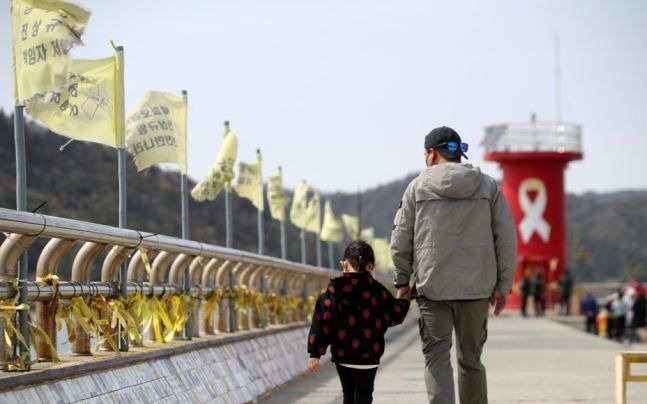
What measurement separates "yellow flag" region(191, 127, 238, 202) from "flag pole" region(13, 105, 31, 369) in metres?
11.7

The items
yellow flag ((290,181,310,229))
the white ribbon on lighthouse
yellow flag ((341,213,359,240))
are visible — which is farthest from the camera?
the white ribbon on lighthouse

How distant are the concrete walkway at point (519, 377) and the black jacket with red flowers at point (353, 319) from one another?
424cm

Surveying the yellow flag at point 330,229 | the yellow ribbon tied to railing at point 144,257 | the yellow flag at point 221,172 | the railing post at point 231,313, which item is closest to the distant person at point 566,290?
the yellow flag at point 330,229

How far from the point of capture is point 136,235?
10.1 m

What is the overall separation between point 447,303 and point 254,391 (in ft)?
13.7

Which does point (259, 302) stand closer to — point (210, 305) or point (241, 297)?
point (241, 297)

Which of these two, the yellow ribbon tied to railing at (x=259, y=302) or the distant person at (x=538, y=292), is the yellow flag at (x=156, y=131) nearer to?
the yellow ribbon tied to railing at (x=259, y=302)

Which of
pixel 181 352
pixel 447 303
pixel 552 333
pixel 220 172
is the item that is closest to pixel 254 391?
pixel 181 352

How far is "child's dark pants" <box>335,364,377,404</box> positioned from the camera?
9.09 m

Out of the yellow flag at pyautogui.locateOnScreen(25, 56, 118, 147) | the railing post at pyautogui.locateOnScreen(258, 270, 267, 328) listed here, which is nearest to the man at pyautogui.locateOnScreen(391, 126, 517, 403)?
the yellow flag at pyautogui.locateOnScreen(25, 56, 118, 147)

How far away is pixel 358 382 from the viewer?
910 centimetres

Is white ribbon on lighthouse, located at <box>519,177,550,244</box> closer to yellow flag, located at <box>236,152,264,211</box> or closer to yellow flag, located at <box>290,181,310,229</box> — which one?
yellow flag, located at <box>290,181,310,229</box>

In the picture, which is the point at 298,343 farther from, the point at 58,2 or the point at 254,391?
the point at 58,2

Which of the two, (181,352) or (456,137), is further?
(181,352)
